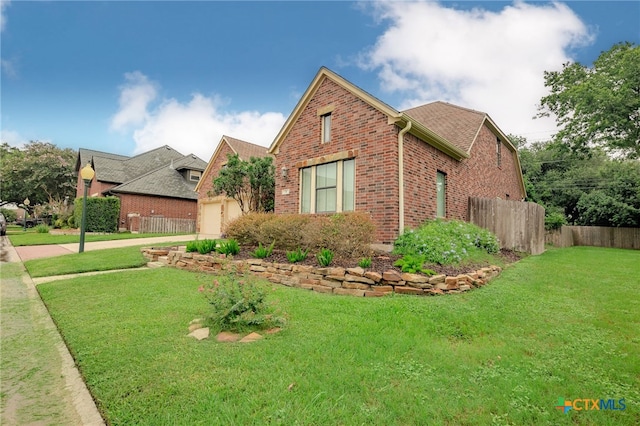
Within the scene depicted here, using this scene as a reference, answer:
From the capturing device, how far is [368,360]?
308 centimetres

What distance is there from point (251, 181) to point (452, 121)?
960cm

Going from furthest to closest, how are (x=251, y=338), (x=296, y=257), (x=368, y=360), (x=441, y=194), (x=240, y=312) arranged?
(x=441, y=194), (x=296, y=257), (x=240, y=312), (x=251, y=338), (x=368, y=360)

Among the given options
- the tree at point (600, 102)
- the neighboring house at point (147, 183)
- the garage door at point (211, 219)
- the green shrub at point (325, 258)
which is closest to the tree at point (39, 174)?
the neighboring house at point (147, 183)

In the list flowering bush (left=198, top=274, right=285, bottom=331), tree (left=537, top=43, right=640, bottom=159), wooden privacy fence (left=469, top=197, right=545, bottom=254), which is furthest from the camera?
tree (left=537, top=43, right=640, bottom=159)

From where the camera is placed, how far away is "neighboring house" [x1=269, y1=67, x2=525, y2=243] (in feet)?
29.6

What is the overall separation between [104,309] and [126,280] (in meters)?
2.23

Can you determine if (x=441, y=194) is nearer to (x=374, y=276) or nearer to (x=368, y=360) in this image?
(x=374, y=276)

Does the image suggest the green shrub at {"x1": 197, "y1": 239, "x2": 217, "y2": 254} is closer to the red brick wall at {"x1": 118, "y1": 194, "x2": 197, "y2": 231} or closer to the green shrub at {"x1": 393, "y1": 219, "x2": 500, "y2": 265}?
the green shrub at {"x1": 393, "y1": 219, "x2": 500, "y2": 265}

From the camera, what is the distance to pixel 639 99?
1609 centimetres

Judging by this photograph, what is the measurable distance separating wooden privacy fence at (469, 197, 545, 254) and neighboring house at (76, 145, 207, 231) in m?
20.7

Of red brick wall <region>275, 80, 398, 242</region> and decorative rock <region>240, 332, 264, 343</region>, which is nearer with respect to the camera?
decorative rock <region>240, 332, 264, 343</region>

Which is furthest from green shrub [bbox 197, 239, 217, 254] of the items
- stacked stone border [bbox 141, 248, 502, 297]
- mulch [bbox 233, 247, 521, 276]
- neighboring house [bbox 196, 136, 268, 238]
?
neighboring house [bbox 196, 136, 268, 238]

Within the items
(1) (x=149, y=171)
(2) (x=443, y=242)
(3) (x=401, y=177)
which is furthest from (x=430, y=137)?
(1) (x=149, y=171)

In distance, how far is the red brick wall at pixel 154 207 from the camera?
73.1 ft
